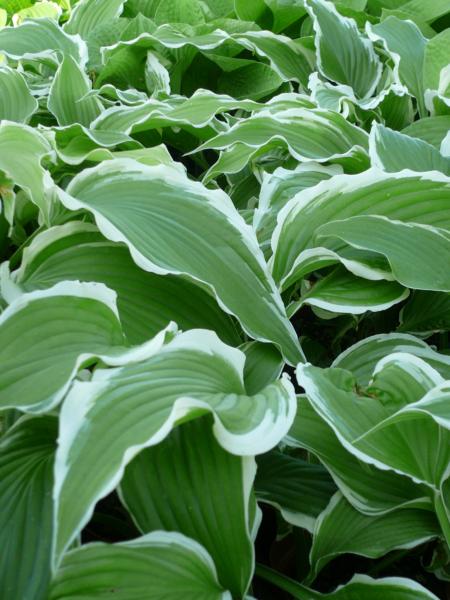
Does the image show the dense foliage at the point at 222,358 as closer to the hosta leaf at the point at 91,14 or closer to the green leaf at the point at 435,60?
the green leaf at the point at 435,60

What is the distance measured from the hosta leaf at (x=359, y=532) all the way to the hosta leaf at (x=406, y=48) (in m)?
0.85

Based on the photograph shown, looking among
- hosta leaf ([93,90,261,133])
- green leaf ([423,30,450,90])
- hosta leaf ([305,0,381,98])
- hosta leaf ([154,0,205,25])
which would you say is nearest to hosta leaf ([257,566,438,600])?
hosta leaf ([93,90,261,133])

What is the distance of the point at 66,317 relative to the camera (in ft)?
2.19

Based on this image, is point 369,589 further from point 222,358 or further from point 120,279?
point 120,279

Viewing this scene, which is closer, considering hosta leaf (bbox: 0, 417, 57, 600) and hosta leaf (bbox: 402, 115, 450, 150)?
hosta leaf (bbox: 0, 417, 57, 600)

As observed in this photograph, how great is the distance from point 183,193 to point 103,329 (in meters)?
0.21

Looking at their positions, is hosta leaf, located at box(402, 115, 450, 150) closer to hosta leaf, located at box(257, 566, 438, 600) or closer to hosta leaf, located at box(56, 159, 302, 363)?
hosta leaf, located at box(56, 159, 302, 363)

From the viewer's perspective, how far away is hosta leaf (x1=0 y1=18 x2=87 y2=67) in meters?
1.44

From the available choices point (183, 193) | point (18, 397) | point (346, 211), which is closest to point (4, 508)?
point (18, 397)

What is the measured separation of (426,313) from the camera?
911mm

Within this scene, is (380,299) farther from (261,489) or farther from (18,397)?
(18,397)

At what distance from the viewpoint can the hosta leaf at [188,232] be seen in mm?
745

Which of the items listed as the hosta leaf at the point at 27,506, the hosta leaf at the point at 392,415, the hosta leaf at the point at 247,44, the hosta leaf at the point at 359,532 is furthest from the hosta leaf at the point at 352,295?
the hosta leaf at the point at 247,44

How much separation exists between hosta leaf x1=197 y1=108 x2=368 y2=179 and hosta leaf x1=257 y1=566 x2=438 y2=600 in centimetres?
55
